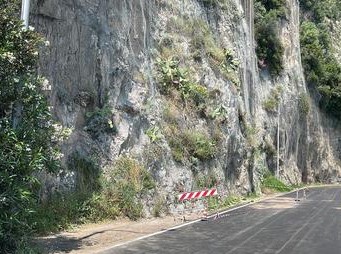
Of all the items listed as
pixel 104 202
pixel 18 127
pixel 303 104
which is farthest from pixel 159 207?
pixel 303 104

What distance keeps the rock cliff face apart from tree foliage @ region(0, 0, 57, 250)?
5051 millimetres

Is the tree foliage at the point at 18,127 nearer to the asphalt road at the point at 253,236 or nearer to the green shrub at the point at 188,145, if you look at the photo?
the asphalt road at the point at 253,236

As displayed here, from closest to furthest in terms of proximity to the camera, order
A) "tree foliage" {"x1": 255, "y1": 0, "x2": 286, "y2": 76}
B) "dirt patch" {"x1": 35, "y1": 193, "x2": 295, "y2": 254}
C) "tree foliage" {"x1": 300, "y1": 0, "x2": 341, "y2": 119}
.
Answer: "dirt patch" {"x1": 35, "y1": 193, "x2": 295, "y2": 254}, "tree foliage" {"x1": 255, "y1": 0, "x2": 286, "y2": 76}, "tree foliage" {"x1": 300, "y1": 0, "x2": 341, "y2": 119}

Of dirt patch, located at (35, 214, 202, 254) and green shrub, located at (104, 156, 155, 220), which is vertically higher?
green shrub, located at (104, 156, 155, 220)

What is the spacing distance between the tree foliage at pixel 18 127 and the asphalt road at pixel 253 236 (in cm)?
238

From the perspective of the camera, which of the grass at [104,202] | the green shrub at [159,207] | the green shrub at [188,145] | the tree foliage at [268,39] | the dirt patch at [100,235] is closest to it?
the dirt patch at [100,235]

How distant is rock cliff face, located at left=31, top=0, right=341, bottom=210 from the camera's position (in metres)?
17.1

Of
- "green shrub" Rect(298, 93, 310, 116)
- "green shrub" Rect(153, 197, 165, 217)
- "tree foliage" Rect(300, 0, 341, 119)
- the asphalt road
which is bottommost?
the asphalt road

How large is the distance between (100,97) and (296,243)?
27.8ft

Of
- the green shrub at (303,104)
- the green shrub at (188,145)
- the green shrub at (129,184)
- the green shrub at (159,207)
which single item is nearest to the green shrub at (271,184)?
the green shrub at (188,145)

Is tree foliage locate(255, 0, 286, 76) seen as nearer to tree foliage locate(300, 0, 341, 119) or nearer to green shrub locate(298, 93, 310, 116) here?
green shrub locate(298, 93, 310, 116)

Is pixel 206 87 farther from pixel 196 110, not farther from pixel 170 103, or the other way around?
pixel 170 103

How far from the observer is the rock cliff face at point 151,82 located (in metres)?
17.1

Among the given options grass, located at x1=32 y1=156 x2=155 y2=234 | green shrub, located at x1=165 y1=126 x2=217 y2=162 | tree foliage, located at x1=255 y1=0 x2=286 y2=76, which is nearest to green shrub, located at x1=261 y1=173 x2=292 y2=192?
tree foliage, located at x1=255 y1=0 x2=286 y2=76
